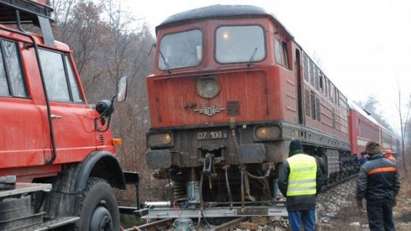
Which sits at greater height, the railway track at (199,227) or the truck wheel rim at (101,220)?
the truck wheel rim at (101,220)

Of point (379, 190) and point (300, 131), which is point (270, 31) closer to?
point (300, 131)

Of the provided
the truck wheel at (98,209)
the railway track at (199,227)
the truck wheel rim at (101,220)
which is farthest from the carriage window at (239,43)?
the truck wheel rim at (101,220)

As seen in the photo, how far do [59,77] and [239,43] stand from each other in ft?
16.1

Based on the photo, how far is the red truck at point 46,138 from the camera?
485cm

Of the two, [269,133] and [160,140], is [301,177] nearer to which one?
[269,133]

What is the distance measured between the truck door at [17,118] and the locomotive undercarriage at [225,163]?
4.92 m

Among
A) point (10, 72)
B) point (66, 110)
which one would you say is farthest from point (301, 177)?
point (10, 72)

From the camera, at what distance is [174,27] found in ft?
35.6

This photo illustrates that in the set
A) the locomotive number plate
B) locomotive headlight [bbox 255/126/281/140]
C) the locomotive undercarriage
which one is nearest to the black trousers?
the locomotive undercarriage

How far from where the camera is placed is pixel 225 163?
33.4ft

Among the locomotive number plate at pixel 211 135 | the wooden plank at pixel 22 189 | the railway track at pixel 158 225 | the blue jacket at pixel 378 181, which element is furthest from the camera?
the locomotive number plate at pixel 211 135

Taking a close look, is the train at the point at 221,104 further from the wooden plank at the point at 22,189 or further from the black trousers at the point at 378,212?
the wooden plank at the point at 22,189

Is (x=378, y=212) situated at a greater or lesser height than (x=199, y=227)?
greater

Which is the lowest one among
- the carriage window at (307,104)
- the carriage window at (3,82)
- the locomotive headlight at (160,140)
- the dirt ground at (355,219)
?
the dirt ground at (355,219)
